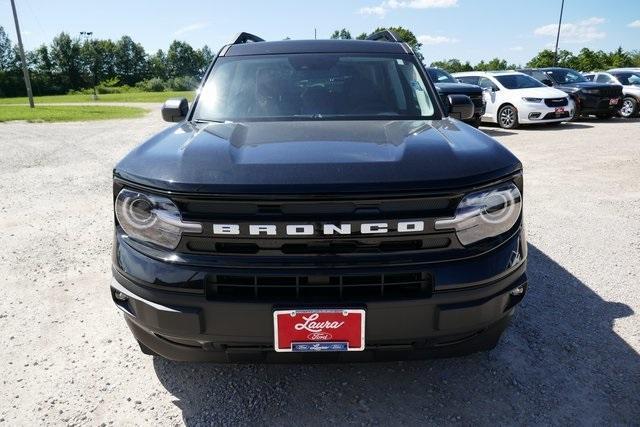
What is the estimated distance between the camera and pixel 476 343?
205 centimetres

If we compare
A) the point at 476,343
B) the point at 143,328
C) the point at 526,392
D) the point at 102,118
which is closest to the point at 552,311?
the point at 526,392

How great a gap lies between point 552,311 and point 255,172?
2.31 meters

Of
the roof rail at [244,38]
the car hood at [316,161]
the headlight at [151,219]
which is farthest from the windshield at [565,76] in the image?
the headlight at [151,219]

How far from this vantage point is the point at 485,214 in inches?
74.9

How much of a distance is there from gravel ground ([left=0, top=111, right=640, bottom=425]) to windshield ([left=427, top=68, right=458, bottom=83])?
30.8 feet

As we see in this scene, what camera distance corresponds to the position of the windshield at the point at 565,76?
15094mm

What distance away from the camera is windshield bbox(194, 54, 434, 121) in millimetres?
2928

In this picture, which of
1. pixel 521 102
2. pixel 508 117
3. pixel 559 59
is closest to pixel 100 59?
pixel 559 59

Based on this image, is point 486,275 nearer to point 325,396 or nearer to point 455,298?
point 455,298

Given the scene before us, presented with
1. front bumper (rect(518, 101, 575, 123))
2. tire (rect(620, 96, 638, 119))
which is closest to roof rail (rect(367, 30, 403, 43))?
front bumper (rect(518, 101, 575, 123))

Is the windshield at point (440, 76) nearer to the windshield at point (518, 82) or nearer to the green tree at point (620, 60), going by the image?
the windshield at point (518, 82)

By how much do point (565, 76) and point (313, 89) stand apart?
1482 cm

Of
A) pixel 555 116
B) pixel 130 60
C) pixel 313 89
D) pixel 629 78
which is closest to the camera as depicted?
pixel 313 89

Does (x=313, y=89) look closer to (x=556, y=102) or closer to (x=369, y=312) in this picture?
(x=369, y=312)
